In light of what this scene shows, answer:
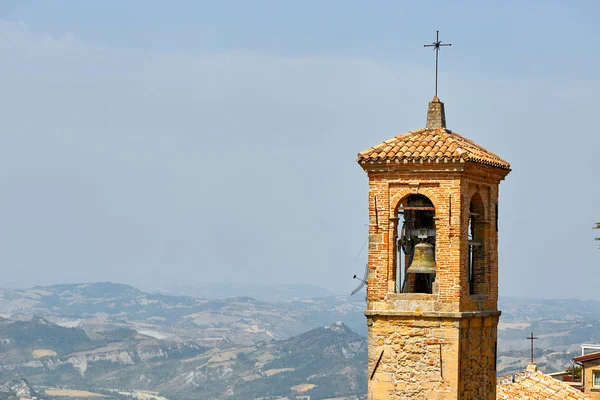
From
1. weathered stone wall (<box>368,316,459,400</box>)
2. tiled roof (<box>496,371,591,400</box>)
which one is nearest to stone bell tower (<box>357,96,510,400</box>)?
weathered stone wall (<box>368,316,459,400</box>)

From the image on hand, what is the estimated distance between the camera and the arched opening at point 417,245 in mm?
33250

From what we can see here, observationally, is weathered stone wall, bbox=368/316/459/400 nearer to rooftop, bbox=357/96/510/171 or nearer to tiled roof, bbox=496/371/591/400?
rooftop, bbox=357/96/510/171

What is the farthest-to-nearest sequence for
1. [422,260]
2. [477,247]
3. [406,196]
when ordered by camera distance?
[477,247] < [422,260] < [406,196]

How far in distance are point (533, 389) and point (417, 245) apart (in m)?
9.94

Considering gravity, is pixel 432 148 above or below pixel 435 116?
below

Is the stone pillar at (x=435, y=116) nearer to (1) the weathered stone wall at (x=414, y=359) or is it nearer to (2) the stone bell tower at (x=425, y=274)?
(2) the stone bell tower at (x=425, y=274)

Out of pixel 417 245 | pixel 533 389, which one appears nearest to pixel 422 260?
pixel 417 245

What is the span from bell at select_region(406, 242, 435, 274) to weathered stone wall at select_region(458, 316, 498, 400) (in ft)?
4.85

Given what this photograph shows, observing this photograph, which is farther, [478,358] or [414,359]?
[478,358]

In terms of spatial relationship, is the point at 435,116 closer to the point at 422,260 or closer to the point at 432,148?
the point at 432,148

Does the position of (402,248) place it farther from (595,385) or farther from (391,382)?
(595,385)

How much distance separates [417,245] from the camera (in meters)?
33.5

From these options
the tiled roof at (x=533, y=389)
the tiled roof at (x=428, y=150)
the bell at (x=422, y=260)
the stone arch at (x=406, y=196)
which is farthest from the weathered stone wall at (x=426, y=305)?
the tiled roof at (x=533, y=389)

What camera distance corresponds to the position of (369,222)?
33.2 m
